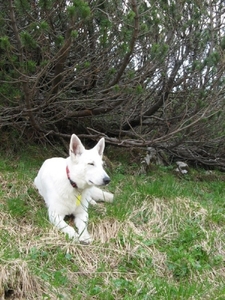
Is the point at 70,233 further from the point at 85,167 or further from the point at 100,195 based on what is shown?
the point at 100,195

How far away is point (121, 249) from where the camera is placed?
427 cm

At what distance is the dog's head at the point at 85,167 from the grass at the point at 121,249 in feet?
1.66

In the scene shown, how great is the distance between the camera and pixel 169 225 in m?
4.94

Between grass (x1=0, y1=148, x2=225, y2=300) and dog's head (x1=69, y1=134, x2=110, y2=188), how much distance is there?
0.51 metres

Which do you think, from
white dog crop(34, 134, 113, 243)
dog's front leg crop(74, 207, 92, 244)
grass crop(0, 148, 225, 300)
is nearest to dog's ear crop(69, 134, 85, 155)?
white dog crop(34, 134, 113, 243)

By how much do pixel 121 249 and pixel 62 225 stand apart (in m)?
0.70

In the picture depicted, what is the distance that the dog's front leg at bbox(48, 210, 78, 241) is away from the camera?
4.32 meters

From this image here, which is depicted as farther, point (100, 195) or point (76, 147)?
point (100, 195)

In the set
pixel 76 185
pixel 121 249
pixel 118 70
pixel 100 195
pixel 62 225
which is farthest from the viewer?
pixel 118 70

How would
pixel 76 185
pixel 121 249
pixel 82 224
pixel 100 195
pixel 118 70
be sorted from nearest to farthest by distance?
1. pixel 121 249
2. pixel 82 224
3. pixel 76 185
4. pixel 100 195
5. pixel 118 70

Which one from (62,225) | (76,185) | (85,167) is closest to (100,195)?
(76,185)

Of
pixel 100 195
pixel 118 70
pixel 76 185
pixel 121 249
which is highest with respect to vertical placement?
pixel 118 70

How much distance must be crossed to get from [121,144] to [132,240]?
2.43m

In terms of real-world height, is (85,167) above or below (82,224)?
above
